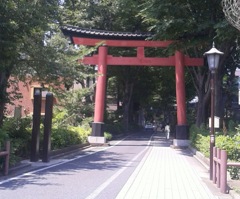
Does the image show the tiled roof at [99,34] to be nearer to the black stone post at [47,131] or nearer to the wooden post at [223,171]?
the black stone post at [47,131]

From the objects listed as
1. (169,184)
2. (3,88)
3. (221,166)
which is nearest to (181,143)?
(3,88)

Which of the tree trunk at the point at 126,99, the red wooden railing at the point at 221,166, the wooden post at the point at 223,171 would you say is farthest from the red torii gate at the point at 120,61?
the tree trunk at the point at 126,99

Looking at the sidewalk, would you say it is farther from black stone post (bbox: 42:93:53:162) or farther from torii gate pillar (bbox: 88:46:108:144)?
torii gate pillar (bbox: 88:46:108:144)

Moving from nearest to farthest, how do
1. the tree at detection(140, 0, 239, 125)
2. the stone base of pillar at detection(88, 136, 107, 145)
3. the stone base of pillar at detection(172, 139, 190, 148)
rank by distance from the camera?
the tree at detection(140, 0, 239, 125) → the stone base of pillar at detection(172, 139, 190, 148) → the stone base of pillar at detection(88, 136, 107, 145)

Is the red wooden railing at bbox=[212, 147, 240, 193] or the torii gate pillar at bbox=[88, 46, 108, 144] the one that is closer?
the red wooden railing at bbox=[212, 147, 240, 193]

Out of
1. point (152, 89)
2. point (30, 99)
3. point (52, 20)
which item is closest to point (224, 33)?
point (52, 20)

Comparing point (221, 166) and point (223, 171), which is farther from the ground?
point (221, 166)

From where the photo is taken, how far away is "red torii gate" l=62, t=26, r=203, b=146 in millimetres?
26406

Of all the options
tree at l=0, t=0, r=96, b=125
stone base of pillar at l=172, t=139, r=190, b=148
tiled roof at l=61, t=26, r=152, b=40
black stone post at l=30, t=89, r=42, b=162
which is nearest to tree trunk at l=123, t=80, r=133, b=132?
tiled roof at l=61, t=26, r=152, b=40

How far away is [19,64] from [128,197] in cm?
902

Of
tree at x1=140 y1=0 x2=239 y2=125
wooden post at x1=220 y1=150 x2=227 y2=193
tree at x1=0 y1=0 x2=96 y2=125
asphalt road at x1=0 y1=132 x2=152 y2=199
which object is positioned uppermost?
tree at x1=140 y1=0 x2=239 y2=125

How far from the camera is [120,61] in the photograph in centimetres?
2770

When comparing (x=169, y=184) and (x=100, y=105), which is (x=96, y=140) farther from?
(x=169, y=184)

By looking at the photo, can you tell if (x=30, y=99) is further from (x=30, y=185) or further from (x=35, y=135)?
(x=30, y=185)
